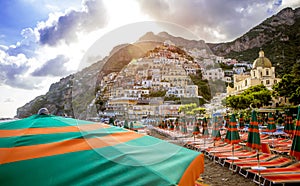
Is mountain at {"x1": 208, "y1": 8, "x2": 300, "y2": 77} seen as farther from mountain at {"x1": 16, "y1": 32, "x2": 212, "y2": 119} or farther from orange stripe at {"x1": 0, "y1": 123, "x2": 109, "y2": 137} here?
orange stripe at {"x1": 0, "y1": 123, "x2": 109, "y2": 137}

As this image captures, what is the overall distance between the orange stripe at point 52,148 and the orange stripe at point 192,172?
0.57 m

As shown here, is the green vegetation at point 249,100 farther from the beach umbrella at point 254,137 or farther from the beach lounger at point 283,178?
the beach lounger at point 283,178

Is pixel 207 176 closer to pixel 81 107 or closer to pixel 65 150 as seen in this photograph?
pixel 81 107

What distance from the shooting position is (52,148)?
1.66 meters

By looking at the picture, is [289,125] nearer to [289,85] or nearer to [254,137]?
[254,137]

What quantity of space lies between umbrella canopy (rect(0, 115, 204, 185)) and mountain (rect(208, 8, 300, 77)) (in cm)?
9332

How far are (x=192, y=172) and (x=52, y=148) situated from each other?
3.31 feet

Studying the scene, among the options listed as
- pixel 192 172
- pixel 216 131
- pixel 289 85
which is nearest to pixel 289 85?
pixel 289 85

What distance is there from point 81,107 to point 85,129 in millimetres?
1045

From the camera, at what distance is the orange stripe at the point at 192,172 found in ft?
5.44

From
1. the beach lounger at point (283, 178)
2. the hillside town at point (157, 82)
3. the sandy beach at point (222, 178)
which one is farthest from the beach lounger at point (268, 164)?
the hillside town at point (157, 82)

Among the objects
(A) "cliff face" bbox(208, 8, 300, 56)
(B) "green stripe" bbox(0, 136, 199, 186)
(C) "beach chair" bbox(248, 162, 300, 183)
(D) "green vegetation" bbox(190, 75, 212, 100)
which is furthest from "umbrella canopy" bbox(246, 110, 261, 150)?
(A) "cliff face" bbox(208, 8, 300, 56)

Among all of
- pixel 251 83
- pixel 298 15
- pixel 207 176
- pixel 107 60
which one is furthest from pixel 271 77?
pixel 298 15

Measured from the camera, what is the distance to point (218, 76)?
3781mm
